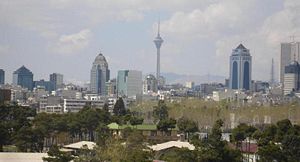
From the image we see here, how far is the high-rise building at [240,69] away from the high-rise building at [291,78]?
11664 mm

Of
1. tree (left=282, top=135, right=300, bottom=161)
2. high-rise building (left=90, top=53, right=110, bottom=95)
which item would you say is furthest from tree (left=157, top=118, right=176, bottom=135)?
high-rise building (left=90, top=53, right=110, bottom=95)

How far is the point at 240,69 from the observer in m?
100

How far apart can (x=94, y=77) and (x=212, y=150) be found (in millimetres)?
75663

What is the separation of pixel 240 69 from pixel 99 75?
26724mm

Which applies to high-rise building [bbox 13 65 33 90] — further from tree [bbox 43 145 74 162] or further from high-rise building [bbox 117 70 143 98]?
tree [bbox 43 145 74 162]

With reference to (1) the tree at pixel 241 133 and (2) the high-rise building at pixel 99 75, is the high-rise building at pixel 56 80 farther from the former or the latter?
(1) the tree at pixel 241 133

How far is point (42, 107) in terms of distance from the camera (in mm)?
52062

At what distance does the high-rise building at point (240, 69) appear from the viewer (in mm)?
100069

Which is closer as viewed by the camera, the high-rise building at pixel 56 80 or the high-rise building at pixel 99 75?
the high-rise building at pixel 56 80

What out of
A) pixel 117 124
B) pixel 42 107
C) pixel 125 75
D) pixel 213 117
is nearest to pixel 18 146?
pixel 117 124

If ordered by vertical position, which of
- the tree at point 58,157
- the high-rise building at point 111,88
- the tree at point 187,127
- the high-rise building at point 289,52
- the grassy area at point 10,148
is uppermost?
the high-rise building at point 289,52

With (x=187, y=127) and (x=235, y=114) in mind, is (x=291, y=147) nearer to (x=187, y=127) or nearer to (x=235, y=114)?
(x=187, y=127)

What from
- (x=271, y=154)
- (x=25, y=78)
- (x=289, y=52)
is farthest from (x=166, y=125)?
(x=289, y=52)

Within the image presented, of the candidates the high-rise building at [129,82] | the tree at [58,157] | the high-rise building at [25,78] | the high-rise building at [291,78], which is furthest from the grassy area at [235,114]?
the high-rise building at [291,78]
